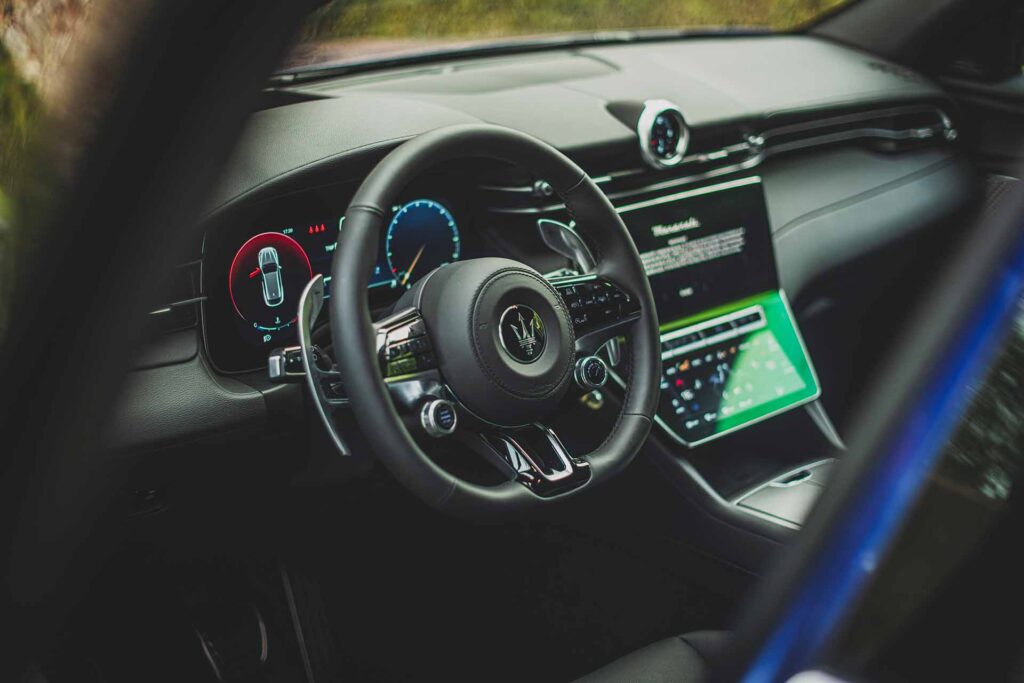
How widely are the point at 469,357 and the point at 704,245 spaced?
101 cm

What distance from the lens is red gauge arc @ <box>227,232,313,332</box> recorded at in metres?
1.62

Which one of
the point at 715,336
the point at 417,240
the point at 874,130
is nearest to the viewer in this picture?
the point at 417,240

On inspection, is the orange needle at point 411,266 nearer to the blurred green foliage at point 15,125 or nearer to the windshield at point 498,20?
the windshield at point 498,20

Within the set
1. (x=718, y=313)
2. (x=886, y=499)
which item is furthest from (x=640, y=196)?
(x=886, y=499)

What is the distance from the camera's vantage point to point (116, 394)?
780 mm

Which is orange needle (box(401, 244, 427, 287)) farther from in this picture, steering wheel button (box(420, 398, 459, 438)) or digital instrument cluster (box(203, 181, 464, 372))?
steering wheel button (box(420, 398, 459, 438))

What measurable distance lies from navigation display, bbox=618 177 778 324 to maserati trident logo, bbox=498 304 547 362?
701 mm

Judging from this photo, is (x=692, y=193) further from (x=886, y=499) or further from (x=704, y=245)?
(x=886, y=499)

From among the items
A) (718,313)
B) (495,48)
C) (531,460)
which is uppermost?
(495,48)

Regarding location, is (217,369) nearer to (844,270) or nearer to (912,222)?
(844,270)

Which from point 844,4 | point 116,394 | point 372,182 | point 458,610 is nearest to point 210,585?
point 458,610

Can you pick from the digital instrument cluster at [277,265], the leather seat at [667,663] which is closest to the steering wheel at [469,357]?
the digital instrument cluster at [277,265]

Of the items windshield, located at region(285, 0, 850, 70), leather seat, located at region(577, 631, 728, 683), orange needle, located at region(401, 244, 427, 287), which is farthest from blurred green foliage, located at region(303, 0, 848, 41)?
leather seat, located at region(577, 631, 728, 683)

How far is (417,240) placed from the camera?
1820mm
